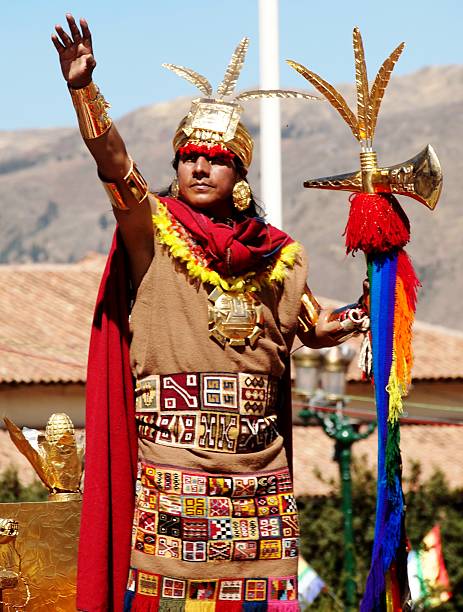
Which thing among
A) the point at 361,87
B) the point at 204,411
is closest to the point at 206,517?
the point at 204,411

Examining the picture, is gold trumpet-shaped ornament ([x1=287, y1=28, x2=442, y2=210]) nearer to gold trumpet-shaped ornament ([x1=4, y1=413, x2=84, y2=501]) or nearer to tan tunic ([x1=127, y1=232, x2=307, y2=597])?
tan tunic ([x1=127, y1=232, x2=307, y2=597])

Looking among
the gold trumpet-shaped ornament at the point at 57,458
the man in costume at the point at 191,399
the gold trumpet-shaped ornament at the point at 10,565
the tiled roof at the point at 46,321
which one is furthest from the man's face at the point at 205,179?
the tiled roof at the point at 46,321

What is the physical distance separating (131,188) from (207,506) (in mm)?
1005

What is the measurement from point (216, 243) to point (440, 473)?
13.6 meters

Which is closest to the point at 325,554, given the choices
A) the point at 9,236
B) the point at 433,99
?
the point at 9,236

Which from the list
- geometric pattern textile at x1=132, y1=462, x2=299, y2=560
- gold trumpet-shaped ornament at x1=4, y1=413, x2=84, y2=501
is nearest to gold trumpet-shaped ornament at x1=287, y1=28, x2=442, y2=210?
geometric pattern textile at x1=132, y1=462, x2=299, y2=560

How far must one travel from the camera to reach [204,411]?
4.62 meters

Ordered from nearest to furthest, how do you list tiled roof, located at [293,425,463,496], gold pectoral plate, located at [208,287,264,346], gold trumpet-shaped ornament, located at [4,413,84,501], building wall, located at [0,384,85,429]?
gold pectoral plate, located at [208,287,264,346]
gold trumpet-shaped ornament, located at [4,413,84,501]
building wall, located at [0,384,85,429]
tiled roof, located at [293,425,463,496]

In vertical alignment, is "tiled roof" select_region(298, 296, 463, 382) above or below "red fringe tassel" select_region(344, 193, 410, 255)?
below

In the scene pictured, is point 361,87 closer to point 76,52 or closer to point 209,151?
point 209,151

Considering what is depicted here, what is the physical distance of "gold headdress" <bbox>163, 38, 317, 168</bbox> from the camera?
4.77 m

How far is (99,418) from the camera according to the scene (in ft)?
15.6

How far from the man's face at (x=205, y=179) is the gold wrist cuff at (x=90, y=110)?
1.37 ft

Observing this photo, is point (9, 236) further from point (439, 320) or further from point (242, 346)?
point (242, 346)
